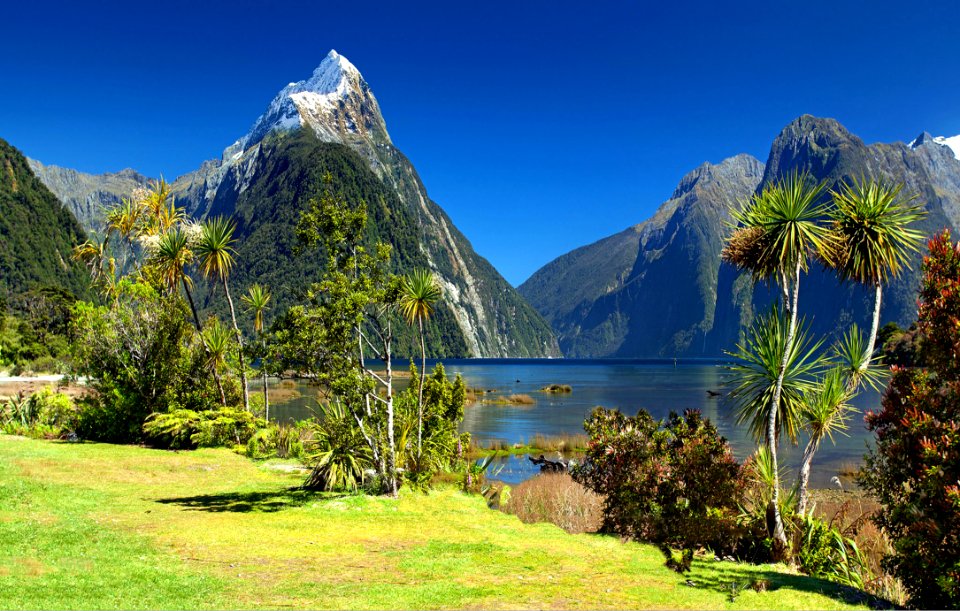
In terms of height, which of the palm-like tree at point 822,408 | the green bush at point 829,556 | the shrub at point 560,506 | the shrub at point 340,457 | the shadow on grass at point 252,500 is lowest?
the shrub at point 560,506

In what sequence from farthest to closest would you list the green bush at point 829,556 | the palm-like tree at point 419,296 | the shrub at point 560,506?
the palm-like tree at point 419,296
the shrub at point 560,506
the green bush at point 829,556

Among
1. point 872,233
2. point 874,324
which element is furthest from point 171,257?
point 874,324

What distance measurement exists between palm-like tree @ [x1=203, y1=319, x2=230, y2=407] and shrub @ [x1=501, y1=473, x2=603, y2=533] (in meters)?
14.3

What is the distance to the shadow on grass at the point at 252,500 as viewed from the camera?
1545 cm

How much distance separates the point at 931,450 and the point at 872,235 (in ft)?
28.2

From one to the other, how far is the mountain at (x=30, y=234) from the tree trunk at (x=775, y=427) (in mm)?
165314

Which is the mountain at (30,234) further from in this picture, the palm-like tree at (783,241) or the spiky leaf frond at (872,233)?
the spiky leaf frond at (872,233)

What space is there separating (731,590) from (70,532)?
11.5m

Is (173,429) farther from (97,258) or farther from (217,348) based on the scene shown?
(97,258)

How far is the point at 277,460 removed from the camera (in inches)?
976

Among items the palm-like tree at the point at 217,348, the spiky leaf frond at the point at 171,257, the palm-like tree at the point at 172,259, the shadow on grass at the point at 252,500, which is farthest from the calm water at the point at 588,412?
the spiky leaf frond at the point at 171,257

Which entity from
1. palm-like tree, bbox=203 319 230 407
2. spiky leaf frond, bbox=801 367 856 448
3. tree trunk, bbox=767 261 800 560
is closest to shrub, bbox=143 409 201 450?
palm-like tree, bbox=203 319 230 407

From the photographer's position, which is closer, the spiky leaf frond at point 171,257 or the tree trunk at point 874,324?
the tree trunk at point 874,324

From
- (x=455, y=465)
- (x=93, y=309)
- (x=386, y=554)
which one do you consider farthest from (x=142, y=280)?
(x=386, y=554)
